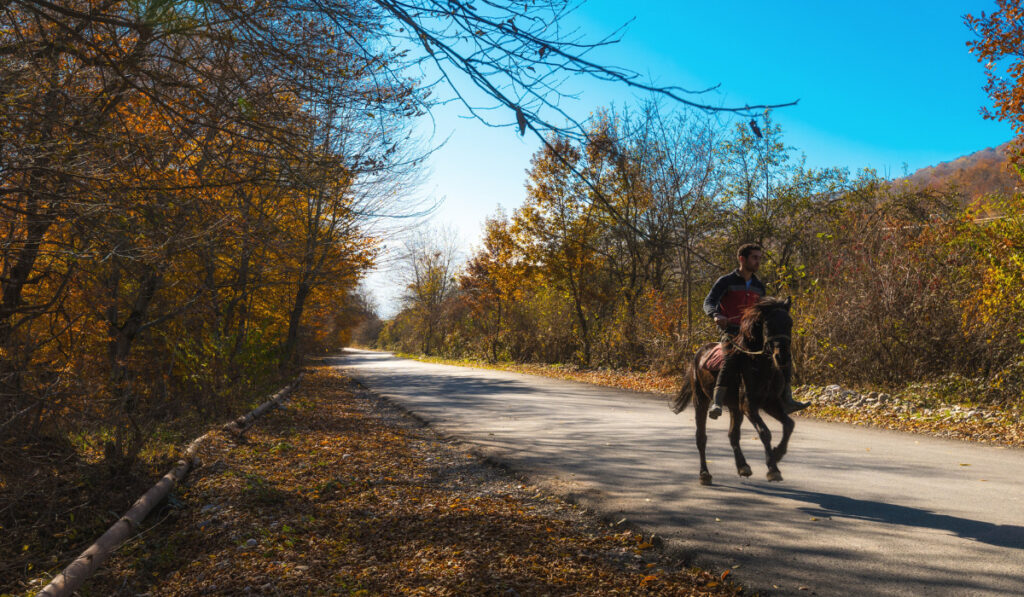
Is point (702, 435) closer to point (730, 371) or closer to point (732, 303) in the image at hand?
point (730, 371)

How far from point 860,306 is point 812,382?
216 centimetres

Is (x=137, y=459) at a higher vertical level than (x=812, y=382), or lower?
lower

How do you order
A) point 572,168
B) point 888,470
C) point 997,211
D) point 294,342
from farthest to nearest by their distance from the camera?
1. point 294,342
2. point 997,211
3. point 888,470
4. point 572,168

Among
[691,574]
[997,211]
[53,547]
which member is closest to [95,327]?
[53,547]

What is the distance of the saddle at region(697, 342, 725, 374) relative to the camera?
6.24 meters

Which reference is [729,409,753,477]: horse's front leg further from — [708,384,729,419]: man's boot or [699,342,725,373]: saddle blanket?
[699,342,725,373]: saddle blanket

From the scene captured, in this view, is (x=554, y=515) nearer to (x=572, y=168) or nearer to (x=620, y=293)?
(x=572, y=168)

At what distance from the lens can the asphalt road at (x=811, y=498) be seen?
3.95 m

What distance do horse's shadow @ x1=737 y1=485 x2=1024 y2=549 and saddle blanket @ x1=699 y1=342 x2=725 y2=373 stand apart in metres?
Answer: 1.25

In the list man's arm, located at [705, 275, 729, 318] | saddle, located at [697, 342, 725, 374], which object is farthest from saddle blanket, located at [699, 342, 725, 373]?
man's arm, located at [705, 275, 729, 318]

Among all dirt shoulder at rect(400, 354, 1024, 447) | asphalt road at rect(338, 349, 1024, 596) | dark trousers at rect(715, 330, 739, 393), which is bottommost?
asphalt road at rect(338, 349, 1024, 596)

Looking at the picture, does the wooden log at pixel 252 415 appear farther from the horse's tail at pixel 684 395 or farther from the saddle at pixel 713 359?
the saddle at pixel 713 359

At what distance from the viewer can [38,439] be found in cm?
516

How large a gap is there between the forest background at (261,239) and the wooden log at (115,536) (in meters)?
0.44
